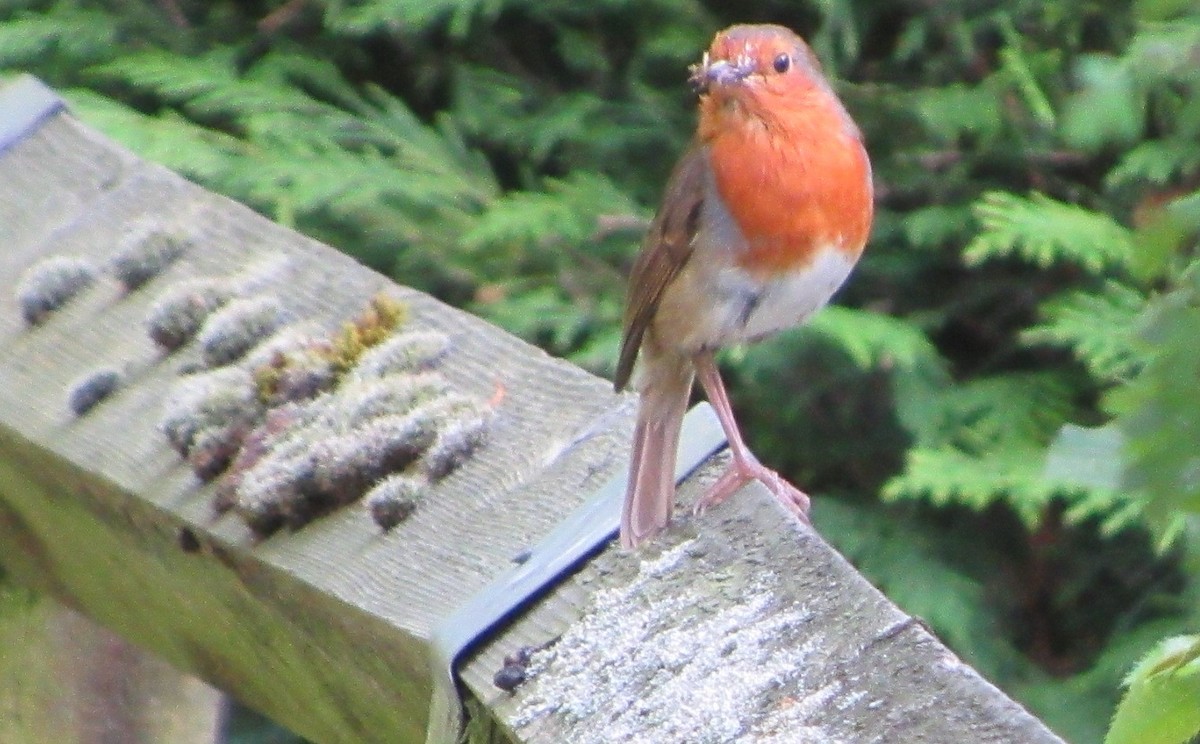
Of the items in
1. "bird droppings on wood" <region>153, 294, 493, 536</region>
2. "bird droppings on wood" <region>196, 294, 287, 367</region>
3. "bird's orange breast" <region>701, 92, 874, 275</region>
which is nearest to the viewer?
"bird droppings on wood" <region>153, 294, 493, 536</region>

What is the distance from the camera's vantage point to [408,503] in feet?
4.83

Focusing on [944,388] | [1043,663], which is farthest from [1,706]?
[1043,663]

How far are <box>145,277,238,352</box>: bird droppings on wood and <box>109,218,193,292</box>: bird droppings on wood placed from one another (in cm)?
15

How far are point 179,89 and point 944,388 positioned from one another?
1665 millimetres

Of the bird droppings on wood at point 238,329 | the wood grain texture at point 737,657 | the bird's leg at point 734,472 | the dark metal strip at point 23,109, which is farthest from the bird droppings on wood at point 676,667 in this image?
the dark metal strip at point 23,109

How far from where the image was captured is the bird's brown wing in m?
2.23

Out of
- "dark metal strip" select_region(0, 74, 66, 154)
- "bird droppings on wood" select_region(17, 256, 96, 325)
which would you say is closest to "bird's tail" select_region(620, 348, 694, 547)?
"bird droppings on wood" select_region(17, 256, 96, 325)

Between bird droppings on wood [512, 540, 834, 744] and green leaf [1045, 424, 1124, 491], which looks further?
bird droppings on wood [512, 540, 834, 744]

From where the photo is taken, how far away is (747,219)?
216cm

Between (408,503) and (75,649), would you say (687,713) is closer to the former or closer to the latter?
(408,503)

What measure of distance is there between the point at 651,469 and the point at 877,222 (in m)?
2.04

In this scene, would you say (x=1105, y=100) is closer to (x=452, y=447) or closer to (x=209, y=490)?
(x=452, y=447)

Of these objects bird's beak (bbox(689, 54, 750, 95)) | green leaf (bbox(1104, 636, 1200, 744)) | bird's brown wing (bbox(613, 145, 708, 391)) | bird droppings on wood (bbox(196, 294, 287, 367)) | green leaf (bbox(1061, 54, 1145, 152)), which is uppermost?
green leaf (bbox(1061, 54, 1145, 152))

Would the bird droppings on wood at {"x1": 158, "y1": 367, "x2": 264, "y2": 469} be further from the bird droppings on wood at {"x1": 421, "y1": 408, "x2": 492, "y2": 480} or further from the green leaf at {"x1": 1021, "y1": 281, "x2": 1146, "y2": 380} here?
the green leaf at {"x1": 1021, "y1": 281, "x2": 1146, "y2": 380}
